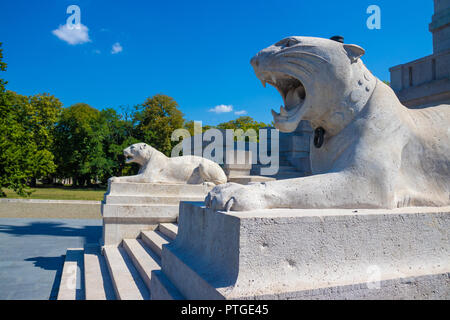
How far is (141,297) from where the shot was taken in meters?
A: 3.94

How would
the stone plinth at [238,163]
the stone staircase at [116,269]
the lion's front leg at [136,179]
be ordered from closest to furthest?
the stone staircase at [116,269] < the lion's front leg at [136,179] < the stone plinth at [238,163]

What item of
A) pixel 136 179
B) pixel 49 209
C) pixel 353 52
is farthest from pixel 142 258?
pixel 49 209

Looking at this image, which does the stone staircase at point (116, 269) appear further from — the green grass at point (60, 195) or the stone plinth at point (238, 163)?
the green grass at point (60, 195)

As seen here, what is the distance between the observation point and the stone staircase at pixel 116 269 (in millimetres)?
4312

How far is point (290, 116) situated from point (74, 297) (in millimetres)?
3777

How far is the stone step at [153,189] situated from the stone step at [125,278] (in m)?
1.56

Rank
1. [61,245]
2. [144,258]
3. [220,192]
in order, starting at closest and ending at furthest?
[220,192] < [144,258] < [61,245]

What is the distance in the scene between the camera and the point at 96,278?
501cm

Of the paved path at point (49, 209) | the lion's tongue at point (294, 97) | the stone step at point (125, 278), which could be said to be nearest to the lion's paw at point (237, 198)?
the lion's tongue at point (294, 97)

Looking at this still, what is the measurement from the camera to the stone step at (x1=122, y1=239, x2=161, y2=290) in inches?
178

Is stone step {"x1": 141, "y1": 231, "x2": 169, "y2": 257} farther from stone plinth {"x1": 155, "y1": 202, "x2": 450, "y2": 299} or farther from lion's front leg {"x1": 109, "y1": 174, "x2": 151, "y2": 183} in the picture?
stone plinth {"x1": 155, "y1": 202, "x2": 450, "y2": 299}

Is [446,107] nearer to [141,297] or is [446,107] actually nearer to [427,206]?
[427,206]
